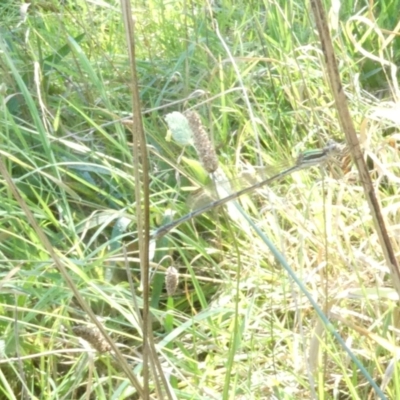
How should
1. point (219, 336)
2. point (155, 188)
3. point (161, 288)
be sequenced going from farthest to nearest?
point (155, 188), point (161, 288), point (219, 336)

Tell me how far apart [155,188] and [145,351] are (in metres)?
0.69

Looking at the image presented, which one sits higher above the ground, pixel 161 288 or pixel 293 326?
pixel 161 288

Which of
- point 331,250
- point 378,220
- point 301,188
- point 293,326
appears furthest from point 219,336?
point 378,220

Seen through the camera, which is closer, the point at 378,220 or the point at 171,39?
the point at 378,220

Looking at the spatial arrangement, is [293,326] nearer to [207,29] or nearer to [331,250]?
[331,250]

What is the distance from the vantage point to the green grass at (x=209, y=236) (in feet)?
3.01

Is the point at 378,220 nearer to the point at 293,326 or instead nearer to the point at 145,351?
the point at 145,351

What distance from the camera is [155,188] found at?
52.0 inches

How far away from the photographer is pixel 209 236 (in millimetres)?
1259

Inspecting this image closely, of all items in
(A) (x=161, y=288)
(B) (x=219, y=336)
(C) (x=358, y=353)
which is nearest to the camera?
(C) (x=358, y=353)

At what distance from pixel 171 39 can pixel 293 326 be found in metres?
0.93

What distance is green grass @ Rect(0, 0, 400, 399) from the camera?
0.92 m

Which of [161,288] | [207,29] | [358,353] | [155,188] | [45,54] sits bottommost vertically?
[358,353]

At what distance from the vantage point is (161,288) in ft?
3.69
